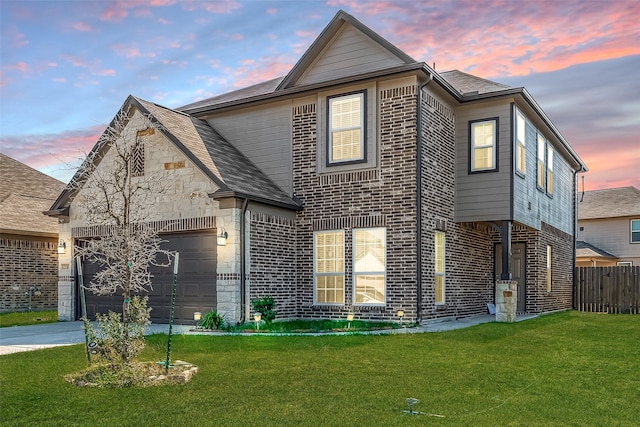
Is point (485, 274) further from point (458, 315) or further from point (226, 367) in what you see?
point (226, 367)

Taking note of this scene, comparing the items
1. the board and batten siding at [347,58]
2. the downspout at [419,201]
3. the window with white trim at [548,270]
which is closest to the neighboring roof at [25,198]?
the board and batten siding at [347,58]

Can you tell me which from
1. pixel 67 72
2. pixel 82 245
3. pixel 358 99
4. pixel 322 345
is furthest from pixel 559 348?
pixel 82 245

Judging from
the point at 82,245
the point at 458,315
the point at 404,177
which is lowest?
the point at 458,315

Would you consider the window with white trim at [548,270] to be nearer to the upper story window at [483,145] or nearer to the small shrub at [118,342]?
the upper story window at [483,145]

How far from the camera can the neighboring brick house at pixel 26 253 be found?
65.1 ft

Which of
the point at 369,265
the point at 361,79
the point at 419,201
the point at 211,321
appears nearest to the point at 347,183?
the point at 419,201

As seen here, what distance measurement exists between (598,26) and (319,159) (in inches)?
289

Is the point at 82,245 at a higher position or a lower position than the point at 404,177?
lower

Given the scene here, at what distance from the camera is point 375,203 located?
582 inches

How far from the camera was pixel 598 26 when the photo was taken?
13.2 meters

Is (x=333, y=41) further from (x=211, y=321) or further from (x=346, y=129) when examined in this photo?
(x=211, y=321)

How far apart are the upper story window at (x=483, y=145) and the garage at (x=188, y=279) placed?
759 cm

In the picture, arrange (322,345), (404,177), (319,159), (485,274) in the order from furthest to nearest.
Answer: (485,274)
(319,159)
(404,177)
(322,345)

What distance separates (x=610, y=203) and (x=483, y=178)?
23371 mm
